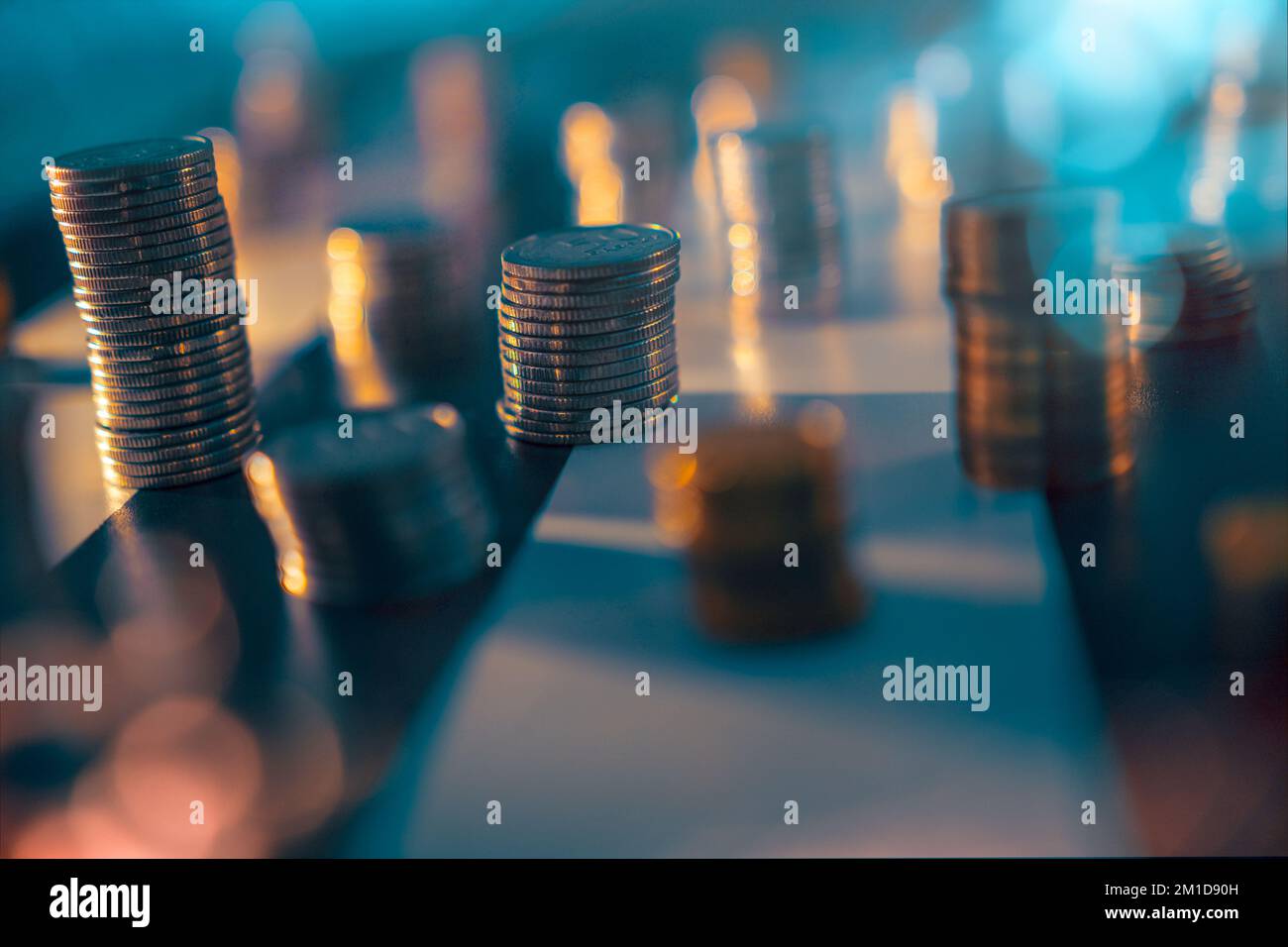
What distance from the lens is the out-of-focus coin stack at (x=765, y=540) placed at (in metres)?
1.80

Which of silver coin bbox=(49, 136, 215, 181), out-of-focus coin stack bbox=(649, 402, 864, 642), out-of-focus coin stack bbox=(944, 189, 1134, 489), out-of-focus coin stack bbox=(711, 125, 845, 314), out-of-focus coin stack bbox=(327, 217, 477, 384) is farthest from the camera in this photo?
out-of-focus coin stack bbox=(711, 125, 845, 314)

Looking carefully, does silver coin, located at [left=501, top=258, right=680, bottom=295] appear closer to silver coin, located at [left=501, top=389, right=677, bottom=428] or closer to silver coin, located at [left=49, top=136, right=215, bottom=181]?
silver coin, located at [left=501, top=389, right=677, bottom=428]

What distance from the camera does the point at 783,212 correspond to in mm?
3389

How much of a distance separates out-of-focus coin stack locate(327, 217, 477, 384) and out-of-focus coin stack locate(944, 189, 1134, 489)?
53.1 inches

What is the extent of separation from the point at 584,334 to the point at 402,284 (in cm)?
92

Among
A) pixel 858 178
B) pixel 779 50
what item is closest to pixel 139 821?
pixel 858 178

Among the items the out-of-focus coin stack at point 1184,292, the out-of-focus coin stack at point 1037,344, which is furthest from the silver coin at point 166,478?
the out-of-focus coin stack at point 1184,292

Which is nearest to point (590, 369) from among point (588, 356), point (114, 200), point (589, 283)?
point (588, 356)

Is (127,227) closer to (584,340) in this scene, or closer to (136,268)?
(136,268)

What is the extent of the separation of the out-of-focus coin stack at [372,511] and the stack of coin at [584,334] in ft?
1.67

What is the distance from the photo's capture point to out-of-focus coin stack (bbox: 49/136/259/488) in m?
2.30

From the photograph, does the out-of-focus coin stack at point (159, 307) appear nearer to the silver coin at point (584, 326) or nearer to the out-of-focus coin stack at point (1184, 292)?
the silver coin at point (584, 326)

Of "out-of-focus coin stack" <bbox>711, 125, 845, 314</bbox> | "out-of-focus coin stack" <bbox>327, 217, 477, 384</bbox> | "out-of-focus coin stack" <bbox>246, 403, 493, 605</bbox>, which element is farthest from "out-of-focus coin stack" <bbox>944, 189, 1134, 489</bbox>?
"out-of-focus coin stack" <bbox>327, 217, 477, 384</bbox>
